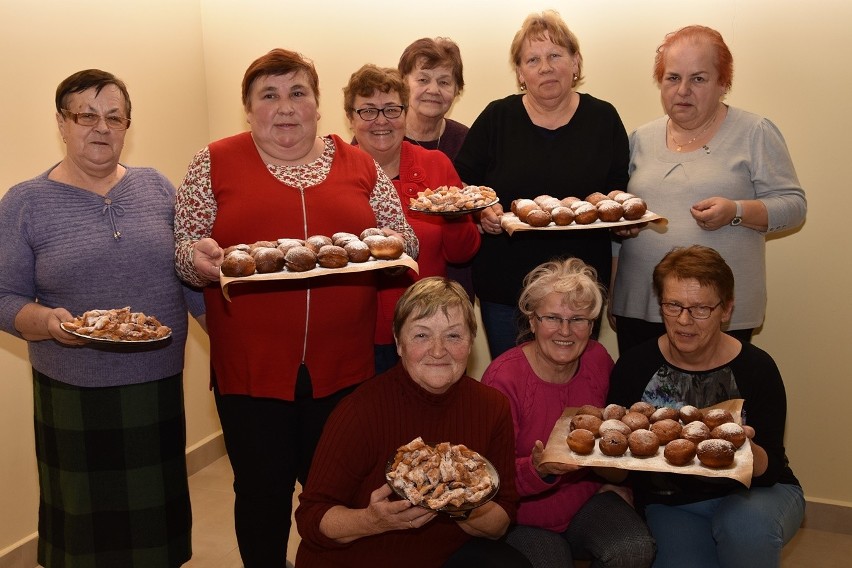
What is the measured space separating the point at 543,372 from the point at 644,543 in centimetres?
57

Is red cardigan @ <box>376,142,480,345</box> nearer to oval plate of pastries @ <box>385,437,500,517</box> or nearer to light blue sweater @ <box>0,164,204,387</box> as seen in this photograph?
light blue sweater @ <box>0,164,204,387</box>

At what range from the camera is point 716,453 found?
2.13m

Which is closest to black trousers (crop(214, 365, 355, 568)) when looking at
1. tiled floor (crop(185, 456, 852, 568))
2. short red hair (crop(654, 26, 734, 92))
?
tiled floor (crop(185, 456, 852, 568))

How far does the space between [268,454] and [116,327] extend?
1.95 feet

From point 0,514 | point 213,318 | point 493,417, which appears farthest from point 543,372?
point 0,514

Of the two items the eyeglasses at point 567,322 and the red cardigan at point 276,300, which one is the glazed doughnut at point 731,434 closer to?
the eyeglasses at point 567,322

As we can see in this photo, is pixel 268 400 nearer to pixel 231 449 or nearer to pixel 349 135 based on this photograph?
pixel 231 449

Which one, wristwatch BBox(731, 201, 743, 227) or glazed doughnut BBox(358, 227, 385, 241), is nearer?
glazed doughnut BBox(358, 227, 385, 241)

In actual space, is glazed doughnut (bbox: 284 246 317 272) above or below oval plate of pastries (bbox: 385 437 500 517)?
above

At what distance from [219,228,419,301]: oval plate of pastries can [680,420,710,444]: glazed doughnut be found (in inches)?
34.7

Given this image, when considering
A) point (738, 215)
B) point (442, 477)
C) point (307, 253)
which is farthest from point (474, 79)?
point (442, 477)

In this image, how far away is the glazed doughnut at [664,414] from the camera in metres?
2.37

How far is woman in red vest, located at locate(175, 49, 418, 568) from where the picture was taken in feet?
8.20

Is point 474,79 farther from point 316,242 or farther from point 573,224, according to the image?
point 316,242
